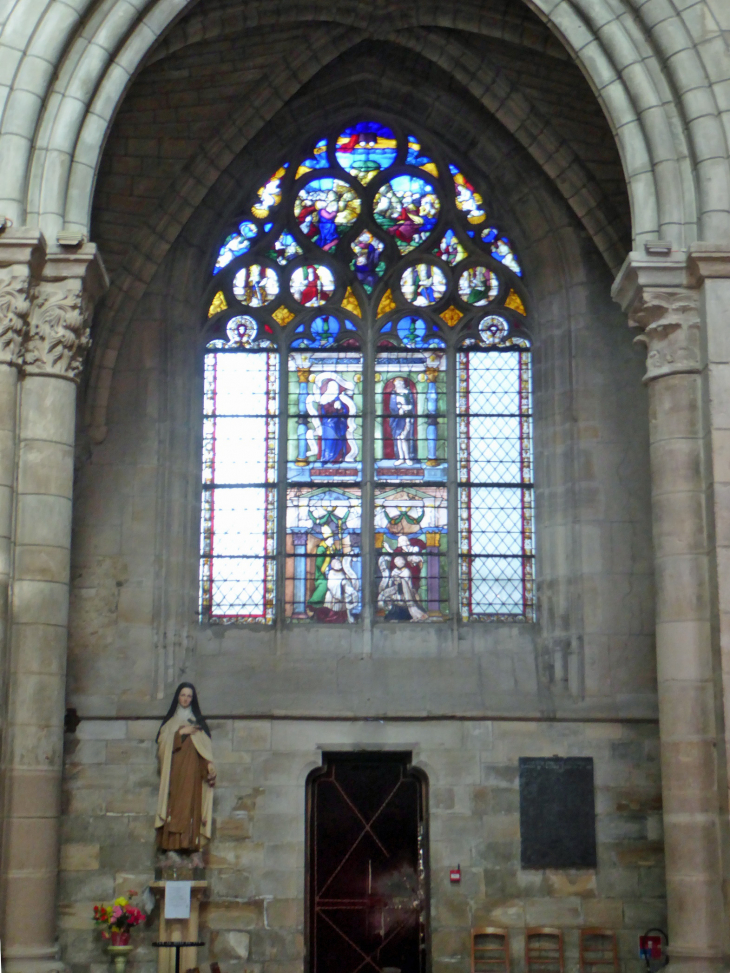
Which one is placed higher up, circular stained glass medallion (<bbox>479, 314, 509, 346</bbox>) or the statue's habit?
circular stained glass medallion (<bbox>479, 314, 509, 346</bbox>)

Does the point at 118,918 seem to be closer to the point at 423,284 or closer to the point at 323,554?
the point at 323,554

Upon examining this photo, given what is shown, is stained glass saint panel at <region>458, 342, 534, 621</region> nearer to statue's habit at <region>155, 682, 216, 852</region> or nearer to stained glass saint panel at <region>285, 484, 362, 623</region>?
stained glass saint panel at <region>285, 484, 362, 623</region>

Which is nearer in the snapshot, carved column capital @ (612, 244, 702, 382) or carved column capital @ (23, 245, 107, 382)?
carved column capital @ (23, 245, 107, 382)

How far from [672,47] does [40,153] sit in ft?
13.9

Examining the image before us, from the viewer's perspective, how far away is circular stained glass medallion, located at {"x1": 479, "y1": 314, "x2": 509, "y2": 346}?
45.8ft

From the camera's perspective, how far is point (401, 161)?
1433 centimetres

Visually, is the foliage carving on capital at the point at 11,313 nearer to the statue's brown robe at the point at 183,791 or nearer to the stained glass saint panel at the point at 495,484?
the statue's brown robe at the point at 183,791

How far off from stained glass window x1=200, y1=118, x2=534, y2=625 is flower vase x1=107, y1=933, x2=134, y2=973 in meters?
2.83

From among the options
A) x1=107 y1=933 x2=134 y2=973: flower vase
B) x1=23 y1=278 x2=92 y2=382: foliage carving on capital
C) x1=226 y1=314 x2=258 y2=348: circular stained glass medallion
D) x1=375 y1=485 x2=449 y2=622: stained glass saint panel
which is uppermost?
x1=226 y1=314 x2=258 y2=348: circular stained glass medallion

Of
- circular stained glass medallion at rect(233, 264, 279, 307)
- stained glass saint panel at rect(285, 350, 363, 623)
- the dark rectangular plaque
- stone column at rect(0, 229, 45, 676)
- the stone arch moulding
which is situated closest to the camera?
stone column at rect(0, 229, 45, 676)

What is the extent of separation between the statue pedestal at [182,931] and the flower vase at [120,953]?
0.81 feet

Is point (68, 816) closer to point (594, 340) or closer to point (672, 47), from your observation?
point (594, 340)

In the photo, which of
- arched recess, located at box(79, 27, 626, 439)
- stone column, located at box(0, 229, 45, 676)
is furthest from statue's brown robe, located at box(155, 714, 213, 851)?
stone column, located at box(0, 229, 45, 676)

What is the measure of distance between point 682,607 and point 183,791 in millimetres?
4458
